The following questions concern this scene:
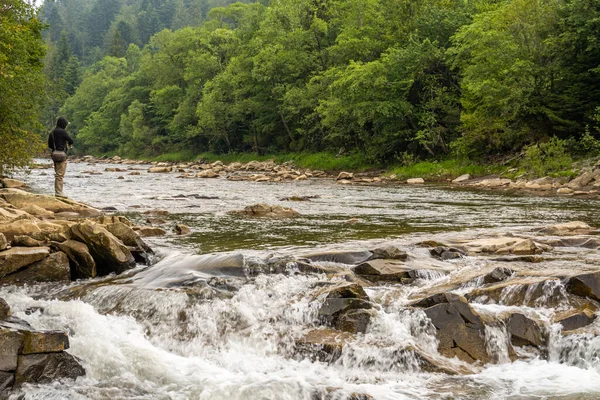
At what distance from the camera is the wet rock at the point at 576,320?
7.17 meters

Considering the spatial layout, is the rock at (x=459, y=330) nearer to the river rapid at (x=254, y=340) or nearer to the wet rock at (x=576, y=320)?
the river rapid at (x=254, y=340)

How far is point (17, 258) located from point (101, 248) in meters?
1.32

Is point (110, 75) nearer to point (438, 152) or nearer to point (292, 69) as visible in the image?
point (292, 69)

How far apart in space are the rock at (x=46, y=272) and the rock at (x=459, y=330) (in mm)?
5914

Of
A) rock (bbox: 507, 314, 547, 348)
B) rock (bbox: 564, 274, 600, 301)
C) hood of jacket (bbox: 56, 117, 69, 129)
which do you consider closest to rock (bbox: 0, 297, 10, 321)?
rock (bbox: 507, 314, 547, 348)

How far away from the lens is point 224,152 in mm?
69875

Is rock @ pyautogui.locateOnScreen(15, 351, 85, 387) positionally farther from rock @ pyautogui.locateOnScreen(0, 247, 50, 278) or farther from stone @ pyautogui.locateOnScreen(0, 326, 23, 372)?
rock @ pyautogui.locateOnScreen(0, 247, 50, 278)

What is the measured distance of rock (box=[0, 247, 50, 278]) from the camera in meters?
8.85

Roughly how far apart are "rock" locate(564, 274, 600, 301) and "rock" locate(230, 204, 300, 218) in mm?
10359

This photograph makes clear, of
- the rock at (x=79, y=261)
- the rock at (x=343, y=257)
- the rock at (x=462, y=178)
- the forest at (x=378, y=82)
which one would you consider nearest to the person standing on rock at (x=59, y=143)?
the forest at (x=378, y=82)

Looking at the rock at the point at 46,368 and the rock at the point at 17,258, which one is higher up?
the rock at the point at 17,258

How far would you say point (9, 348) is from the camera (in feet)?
19.2

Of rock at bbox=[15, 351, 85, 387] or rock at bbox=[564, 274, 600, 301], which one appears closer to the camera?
rock at bbox=[15, 351, 85, 387]

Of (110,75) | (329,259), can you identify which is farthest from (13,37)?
(110,75)
